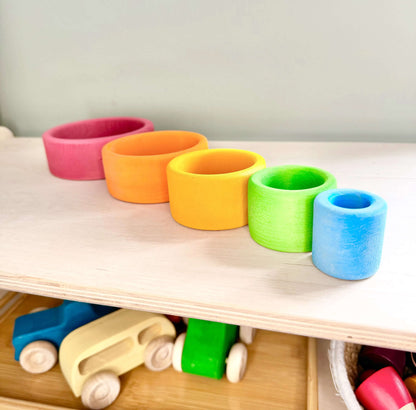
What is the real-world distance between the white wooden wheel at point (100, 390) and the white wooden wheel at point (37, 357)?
106mm

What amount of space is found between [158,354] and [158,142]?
0.34m

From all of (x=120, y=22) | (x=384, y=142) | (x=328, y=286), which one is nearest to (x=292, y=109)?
(x=384, y=142)

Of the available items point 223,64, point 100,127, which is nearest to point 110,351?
point 100,127

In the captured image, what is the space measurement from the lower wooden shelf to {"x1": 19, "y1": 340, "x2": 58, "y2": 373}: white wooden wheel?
1cm

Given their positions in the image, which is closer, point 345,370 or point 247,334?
point 345,370

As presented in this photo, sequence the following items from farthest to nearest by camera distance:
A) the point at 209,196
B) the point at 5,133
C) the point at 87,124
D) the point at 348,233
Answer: the point at 5,133, the point at 87,124, the point at 209,196, the point at 348,233

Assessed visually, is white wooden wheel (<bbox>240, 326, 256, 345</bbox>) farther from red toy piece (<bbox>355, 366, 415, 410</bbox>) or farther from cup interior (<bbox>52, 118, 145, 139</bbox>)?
cup interior (<bbox>52, 118, 145, 139</bbox>)

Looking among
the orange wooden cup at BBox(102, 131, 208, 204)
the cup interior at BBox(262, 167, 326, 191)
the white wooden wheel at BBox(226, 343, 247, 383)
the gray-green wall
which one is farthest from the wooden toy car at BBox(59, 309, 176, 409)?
the gray-green wall

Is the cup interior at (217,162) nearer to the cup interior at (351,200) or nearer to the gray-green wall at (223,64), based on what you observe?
the cup interior at (351,200)

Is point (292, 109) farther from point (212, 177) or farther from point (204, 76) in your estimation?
point (212, 177)

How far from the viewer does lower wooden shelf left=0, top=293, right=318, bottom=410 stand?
557 mm

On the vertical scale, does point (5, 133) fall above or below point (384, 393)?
above

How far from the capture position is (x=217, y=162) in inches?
22.1

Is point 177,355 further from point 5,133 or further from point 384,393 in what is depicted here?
point 5,133
